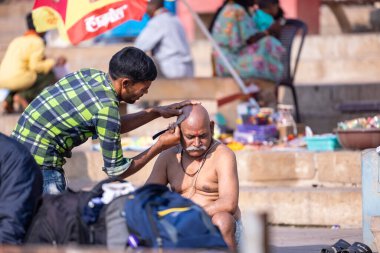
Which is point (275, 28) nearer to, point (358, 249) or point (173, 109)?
point (358, 249)

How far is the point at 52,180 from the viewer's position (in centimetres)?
715

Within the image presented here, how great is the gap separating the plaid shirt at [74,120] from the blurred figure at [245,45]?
606 cm

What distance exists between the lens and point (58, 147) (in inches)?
280

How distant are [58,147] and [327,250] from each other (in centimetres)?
197

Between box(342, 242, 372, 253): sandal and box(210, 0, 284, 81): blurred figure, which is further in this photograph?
box(210, 0, 284, 81): blurred figure

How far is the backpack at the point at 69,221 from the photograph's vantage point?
5824 mm

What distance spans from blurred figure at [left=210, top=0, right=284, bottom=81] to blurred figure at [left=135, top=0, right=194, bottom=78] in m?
0.44

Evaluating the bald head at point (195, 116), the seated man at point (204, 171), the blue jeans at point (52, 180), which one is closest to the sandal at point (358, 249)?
the seated man at point (204, 171)

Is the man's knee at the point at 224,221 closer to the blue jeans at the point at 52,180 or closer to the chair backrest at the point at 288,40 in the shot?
the blue jeans at the point at 52,180

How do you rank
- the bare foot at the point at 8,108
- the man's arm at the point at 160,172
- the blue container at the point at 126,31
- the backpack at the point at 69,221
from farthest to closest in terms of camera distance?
1. the blue container at the point at 126,31
2. the bare foot at the point at 8,108
3. the man's arm at the point at 160,172
4. the backpack at the point at 69,221

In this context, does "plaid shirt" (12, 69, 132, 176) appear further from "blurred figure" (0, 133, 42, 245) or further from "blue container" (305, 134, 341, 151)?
"blue container" (305, 134, 341, 151)

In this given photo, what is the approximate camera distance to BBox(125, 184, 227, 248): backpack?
18.6ft

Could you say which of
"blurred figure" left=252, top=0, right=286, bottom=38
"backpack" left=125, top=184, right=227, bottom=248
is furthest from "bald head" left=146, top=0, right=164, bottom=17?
"backpack" left=125, top=184, right=227, bottom=248

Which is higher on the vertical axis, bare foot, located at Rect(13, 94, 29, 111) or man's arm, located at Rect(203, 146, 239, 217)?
bare foot, located at Rect(13, 94, 29, 111)
